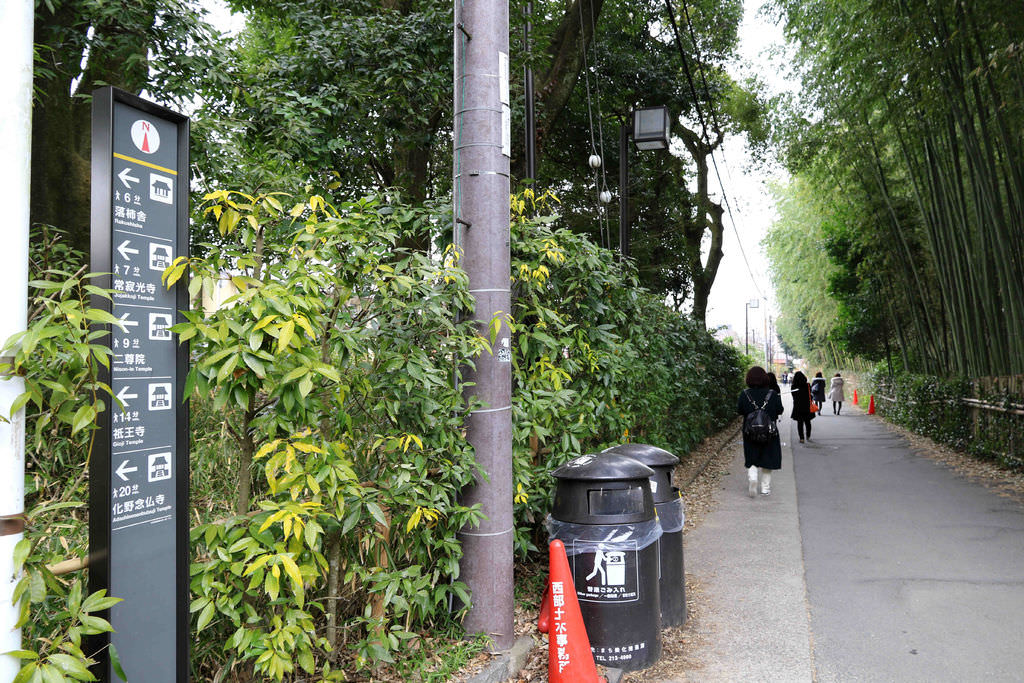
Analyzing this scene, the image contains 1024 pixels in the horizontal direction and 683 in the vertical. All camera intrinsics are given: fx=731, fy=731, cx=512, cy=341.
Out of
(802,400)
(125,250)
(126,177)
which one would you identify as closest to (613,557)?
(125,250)

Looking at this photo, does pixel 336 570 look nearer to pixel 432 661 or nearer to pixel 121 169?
pixel 432 661

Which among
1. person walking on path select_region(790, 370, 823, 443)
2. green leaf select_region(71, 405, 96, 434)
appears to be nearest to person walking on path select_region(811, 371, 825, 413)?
person walking on path select_region(790, 370, 823, 443)

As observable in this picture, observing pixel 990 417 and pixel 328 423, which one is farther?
pixel 990 417

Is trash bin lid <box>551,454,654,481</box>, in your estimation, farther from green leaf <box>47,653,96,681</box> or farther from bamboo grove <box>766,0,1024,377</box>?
bamboo grove <box>766,0,1024,377</box>

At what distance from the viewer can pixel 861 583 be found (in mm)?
6004

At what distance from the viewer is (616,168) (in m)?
18.7

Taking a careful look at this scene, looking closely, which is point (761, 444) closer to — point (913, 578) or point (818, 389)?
point (913, 578)

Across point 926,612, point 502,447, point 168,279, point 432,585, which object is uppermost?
point 168,279

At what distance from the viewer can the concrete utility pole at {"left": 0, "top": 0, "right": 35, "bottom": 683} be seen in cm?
195

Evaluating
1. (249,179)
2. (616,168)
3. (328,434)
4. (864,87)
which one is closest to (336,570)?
(328,434)

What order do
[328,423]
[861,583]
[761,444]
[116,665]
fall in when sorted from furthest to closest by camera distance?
1. [761,444]
2. [861,583]
3. [328,423]
4. [116,665]

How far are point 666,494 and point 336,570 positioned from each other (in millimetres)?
2614

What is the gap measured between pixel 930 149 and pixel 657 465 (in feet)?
37.5

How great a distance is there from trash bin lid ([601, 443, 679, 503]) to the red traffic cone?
134 centimetres
